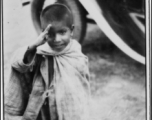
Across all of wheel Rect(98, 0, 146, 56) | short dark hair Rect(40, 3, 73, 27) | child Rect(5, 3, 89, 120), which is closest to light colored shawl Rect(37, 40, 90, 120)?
child Rect(5, 3, 89, 120)

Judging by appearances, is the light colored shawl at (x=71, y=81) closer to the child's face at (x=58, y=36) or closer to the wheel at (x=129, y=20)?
the child's face at (x=58, y=36)

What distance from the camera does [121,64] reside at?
1.57m

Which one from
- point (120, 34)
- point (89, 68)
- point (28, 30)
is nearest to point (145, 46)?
point (120, 34)

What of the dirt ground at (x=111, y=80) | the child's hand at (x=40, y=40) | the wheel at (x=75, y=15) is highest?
the wheel at (x=75, y=15)

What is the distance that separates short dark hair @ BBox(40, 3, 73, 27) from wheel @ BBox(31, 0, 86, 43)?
3cm

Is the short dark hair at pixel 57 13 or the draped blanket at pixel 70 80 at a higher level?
the short dark hair at pixel 57 13

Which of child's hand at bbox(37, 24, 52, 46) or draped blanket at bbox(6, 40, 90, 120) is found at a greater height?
child's hand at bbox(37, 24, 52, 46)

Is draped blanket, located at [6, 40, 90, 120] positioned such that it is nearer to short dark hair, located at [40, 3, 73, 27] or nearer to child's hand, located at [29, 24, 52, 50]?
child's hand, located at [29, 24, 52, 50]

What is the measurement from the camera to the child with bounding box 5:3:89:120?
1.54 meters

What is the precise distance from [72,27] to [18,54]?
0.41 metres

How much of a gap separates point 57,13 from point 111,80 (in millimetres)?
566

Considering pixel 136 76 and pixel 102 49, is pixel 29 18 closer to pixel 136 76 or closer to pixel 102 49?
pixel 102 49

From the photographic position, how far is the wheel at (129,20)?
5.22 ft

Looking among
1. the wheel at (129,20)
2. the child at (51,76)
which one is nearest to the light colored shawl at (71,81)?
the child at (51,76)
